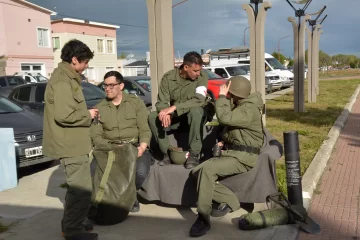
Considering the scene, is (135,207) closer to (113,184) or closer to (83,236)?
(113,184)

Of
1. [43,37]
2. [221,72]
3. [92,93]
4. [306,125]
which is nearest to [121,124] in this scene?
[92,93]

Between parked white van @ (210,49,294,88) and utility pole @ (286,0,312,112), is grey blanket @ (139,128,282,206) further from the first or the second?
parked white van @ (210,49,294,88)

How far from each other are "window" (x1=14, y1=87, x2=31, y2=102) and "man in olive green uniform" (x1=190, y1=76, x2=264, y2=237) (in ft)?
24.3

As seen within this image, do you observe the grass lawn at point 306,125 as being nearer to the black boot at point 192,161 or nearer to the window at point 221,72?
the black boot at point 192,161

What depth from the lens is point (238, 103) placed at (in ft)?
14.8

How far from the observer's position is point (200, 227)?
412 cm

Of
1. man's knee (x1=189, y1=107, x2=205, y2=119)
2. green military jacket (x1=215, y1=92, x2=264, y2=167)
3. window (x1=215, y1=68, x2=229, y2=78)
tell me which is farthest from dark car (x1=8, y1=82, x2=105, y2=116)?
window (x1=215, y1=68, x2=229, y2=78)

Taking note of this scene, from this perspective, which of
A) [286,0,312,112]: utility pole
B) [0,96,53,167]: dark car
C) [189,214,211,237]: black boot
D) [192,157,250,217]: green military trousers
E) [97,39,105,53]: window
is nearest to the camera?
[189,214,211,237]: black boot

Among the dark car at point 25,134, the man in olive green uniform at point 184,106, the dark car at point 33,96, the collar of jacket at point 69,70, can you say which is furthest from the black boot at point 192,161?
the dark car at point 33,96

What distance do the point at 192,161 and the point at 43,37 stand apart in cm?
4012

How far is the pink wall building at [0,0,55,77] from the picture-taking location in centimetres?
3641

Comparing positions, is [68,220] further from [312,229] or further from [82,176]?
[312,229]

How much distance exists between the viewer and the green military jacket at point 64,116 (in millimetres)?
3658

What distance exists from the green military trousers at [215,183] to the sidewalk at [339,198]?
34.0 inches
